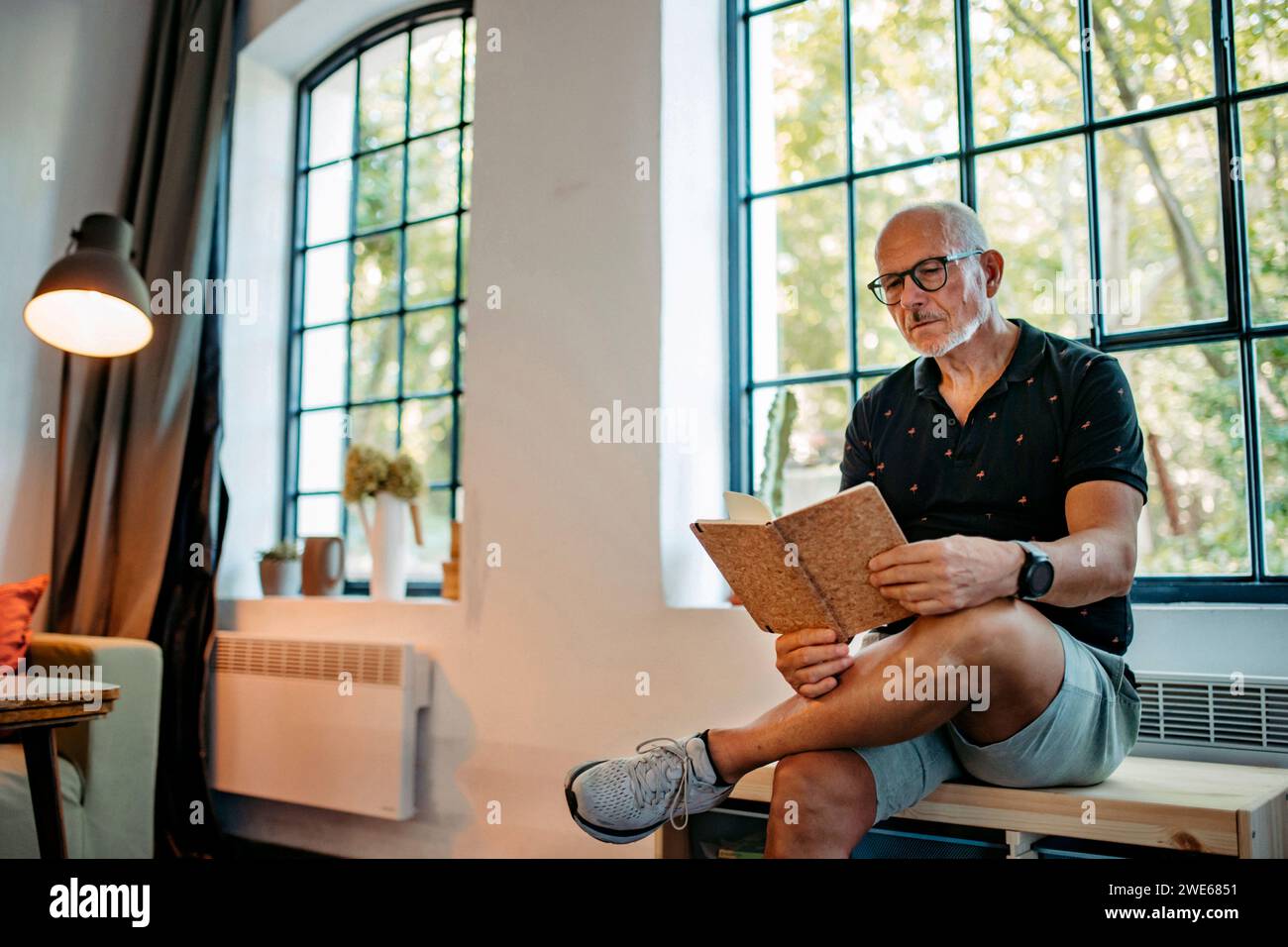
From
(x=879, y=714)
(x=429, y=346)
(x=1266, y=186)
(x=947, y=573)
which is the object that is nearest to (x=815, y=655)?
(x=879, y=714)

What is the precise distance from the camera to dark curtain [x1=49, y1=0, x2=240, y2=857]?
3.18 meters

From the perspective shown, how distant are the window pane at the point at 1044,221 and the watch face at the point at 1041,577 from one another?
950 mm

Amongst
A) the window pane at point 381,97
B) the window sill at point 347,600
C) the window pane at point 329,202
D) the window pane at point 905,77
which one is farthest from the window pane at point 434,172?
the window pane at point 905,77

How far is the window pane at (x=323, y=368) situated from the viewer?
3.73m

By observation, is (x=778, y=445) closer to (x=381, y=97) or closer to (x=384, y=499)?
(x=384, y=499)

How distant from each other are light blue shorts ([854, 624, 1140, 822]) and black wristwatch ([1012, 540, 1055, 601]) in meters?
0.07

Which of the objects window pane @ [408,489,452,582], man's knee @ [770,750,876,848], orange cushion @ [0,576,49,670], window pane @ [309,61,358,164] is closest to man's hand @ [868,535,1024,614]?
man's knee @ [770,750,876,848]

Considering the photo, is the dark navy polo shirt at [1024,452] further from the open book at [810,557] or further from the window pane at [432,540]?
the window pane at [432,540]

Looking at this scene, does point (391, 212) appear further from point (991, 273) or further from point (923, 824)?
point (923, 824)

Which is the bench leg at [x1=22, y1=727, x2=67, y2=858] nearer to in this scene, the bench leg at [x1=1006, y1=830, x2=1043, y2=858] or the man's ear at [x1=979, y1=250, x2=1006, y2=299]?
the bench leg at [x1=1006, y1=830, x2=1043, y2=858]

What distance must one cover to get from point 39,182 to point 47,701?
2.21 m

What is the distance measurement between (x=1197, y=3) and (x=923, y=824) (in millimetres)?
1858

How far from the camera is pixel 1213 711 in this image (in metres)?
1.90

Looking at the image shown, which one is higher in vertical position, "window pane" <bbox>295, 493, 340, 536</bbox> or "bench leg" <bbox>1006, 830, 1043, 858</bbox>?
"window pane" <bbox>295, 493, 340, 536</bbox>
